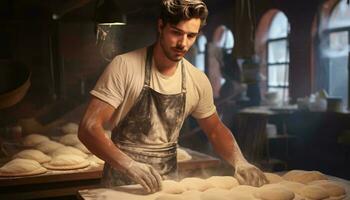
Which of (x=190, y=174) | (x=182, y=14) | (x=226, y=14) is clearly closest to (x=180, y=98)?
(x=182, y=14)

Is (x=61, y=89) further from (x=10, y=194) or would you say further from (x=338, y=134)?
(x=338, y=134)

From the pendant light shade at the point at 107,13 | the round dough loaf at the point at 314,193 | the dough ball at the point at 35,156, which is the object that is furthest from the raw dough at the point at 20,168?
the round dough loaf at the point at 314,193

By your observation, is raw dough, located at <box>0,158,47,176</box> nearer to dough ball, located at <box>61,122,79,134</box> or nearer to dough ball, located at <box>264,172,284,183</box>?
dough ball, located at <box>61,122,79,134</box>

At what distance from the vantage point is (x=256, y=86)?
7.66m

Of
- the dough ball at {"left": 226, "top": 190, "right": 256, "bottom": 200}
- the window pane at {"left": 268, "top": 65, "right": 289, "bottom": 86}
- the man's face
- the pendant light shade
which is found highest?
the pendant light shade

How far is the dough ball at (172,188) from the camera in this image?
93.8 inches

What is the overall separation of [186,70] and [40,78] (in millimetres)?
2841

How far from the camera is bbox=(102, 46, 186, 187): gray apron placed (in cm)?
256

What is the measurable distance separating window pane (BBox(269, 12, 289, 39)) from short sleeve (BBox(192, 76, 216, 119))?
552cm

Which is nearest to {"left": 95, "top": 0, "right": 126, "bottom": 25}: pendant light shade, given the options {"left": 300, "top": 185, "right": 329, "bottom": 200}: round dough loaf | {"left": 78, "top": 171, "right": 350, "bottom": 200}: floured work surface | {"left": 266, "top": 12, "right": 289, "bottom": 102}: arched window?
{"left": 78, "top": 171, "right": 350, "bottom": 200}: floured work surface

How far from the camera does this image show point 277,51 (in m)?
8.05

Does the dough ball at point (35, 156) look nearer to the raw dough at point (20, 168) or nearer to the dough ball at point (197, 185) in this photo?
the raw dough at point (20, 168)

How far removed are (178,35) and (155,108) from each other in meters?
0.46

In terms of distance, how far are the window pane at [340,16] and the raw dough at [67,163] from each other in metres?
4.57
